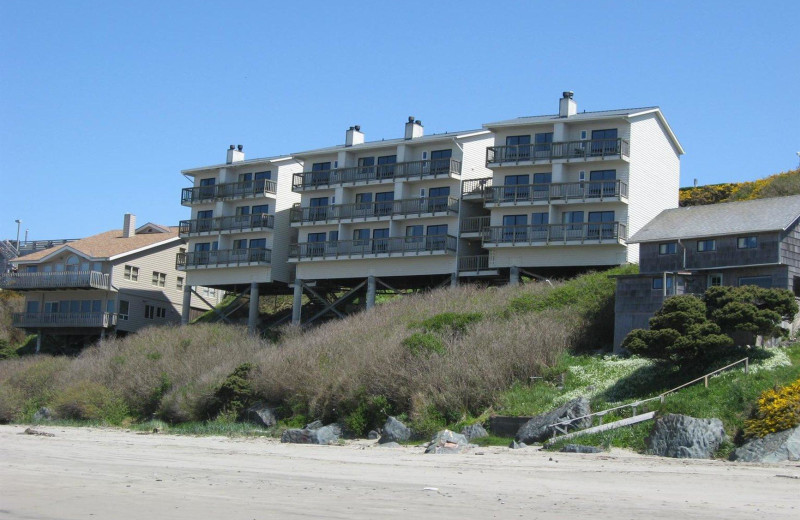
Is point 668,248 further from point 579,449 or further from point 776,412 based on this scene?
point 579,449

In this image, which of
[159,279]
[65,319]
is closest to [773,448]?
[159,279]

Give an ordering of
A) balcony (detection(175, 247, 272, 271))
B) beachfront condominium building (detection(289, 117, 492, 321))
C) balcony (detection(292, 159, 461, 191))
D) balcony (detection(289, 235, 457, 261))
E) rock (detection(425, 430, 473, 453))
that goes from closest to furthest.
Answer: rock (detection(425, 430, 473, 453))
balcony (detection(289, 235, 457, 261))
beachfront condominium building (detection(289, 117, 492, 321))
balcony (detection(292, 159, 461, 191))
balcony (detection(175, 247, 272, 271))

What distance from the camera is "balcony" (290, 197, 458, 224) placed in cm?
5844

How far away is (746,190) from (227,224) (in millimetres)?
36630

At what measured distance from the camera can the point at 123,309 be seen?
70312 mm

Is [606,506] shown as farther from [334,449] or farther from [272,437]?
[272,437]

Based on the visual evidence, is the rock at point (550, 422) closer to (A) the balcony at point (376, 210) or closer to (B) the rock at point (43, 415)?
(B) the rock at point (43, 415)

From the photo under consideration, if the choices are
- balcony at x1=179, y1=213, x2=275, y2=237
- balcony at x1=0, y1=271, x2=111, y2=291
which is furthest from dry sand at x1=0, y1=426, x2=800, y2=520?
balcony at x1=0, y1=271, x2=111, y2=291

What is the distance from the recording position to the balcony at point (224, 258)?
65.1m

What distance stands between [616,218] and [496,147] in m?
8.83

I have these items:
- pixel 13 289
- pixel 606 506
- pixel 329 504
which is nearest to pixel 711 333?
pixel 606 506

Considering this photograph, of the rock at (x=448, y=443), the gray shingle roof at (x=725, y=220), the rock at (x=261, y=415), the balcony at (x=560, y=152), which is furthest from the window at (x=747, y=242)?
the rock at (x=261, y=415)

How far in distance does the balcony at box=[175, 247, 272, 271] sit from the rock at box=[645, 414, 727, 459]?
135 ft

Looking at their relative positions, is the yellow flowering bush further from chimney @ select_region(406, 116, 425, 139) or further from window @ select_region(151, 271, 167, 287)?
window @ select_region(151, 271, 167, 287)
